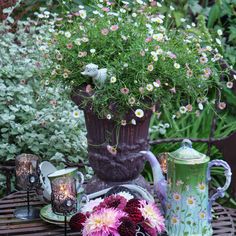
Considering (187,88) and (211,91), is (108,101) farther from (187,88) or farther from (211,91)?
(211,91)

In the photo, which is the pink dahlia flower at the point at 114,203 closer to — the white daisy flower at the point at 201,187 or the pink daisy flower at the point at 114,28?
the white daisy flower at the point at 201,187

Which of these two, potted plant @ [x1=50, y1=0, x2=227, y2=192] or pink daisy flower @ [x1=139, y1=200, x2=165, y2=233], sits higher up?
potted plant @ [x1=50, y1=0, x2=227, y2=192]

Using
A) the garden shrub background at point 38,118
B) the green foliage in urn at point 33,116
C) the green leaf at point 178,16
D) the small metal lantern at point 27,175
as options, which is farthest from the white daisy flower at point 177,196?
the green leaf at point 178,16

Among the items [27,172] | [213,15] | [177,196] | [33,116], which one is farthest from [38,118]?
[213,15]

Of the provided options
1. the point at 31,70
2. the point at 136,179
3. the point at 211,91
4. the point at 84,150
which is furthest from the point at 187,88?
the point at 211,91

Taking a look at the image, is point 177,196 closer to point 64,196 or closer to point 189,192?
point 189,192

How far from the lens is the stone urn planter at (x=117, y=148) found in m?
1.80

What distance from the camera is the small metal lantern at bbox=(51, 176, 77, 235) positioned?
1.66 m

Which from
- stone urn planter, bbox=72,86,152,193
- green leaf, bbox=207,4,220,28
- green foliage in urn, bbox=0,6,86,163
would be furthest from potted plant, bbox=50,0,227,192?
green leaf, bbox=207,4,220,28

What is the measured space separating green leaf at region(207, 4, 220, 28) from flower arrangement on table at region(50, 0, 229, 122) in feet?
6.07

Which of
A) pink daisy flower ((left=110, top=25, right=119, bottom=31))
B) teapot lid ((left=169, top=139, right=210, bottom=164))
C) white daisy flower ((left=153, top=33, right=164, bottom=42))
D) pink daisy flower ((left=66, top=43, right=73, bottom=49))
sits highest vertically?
pink daisy flower ((left=110, top=25, right=119, bottom=31))

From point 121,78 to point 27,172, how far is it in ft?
1.38

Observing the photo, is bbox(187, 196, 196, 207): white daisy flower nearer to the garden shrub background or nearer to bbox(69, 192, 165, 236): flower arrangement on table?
bbox(69, 192, 165, 236): flower arrangement on table

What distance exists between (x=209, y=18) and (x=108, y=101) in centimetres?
216
